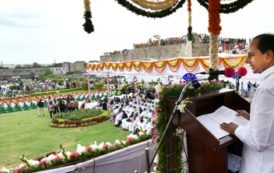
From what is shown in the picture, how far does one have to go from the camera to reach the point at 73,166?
Answer: 433 cm

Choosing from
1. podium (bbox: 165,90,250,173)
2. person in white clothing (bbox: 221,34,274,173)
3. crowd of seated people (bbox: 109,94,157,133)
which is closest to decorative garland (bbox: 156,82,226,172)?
podium (bbox: 165,90,250,173)

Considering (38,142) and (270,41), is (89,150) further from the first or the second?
(38,142)

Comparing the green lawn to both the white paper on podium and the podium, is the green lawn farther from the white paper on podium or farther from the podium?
the white paper on podium

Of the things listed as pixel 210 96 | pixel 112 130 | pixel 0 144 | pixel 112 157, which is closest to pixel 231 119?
pixel 210 96

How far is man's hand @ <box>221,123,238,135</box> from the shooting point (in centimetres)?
235

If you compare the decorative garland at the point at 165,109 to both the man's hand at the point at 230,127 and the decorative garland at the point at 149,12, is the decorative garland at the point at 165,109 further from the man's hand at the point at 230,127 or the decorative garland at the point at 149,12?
the decorative garland at the point at 149,12

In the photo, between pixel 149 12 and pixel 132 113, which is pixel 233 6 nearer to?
pixel 149 12

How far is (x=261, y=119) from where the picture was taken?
2025mm

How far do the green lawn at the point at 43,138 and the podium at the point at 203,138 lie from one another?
27.6ft

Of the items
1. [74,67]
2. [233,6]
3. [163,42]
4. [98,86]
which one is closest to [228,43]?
[163,42]

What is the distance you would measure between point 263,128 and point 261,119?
7cm

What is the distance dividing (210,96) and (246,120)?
459 millimetres

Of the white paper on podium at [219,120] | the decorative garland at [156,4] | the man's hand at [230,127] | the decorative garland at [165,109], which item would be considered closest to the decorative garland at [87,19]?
the decorative garland at [156,4]

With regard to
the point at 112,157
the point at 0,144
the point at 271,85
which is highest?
the point at 271,85
